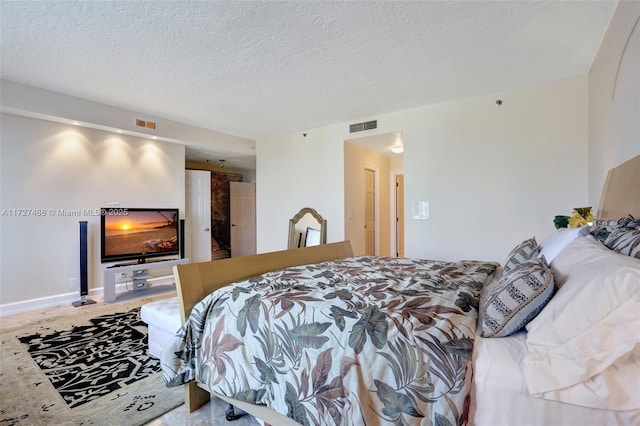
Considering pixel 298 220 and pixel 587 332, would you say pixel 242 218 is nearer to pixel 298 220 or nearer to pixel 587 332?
pixel 298 220

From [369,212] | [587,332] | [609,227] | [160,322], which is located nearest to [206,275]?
[160,322]

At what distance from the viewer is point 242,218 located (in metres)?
7.70

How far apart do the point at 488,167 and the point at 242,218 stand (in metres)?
5.77

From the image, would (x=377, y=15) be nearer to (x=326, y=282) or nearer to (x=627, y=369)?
(x=326, y=282)

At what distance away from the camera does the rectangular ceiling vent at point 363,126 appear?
14.8 feet

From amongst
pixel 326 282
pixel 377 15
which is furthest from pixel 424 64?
pixel 326 282

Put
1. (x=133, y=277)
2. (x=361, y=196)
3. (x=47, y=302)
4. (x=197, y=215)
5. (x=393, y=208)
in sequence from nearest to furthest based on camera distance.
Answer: (x=47, y=302)
(x=133, y=277)
(x=361, y=196)
(x=197, y=215)
(x=393, y=208)

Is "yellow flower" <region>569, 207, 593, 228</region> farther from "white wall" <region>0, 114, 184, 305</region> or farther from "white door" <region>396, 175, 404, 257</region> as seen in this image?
"white wall" <region>0, 114, 184, 305</region>

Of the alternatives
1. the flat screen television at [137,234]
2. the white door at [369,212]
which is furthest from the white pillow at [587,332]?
the flat screen television at [137,234]

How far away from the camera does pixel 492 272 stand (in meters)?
2.24

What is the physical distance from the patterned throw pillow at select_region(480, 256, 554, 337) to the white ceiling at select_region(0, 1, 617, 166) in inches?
76.9

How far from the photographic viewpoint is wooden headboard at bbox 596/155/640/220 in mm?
1680

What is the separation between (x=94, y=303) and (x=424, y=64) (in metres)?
5.00

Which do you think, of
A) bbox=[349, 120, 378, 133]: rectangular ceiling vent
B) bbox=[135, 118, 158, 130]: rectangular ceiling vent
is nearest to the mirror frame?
bbox=[349, 120, 378, 133]: rectangular ceiling vent
